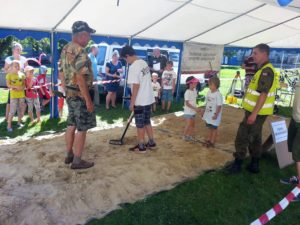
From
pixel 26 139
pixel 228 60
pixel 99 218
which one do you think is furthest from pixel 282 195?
pixel 228 60

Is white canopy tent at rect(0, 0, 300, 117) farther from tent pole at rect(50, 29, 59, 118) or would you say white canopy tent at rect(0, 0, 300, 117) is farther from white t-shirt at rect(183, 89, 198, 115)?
white t-shirt at rect(183, 89, 198, 115)

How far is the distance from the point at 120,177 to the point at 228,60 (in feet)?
110

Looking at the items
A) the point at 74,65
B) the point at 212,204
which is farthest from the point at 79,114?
the point at 212,204

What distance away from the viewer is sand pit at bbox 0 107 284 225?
10.9 ft

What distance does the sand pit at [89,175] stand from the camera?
3330 millimetres

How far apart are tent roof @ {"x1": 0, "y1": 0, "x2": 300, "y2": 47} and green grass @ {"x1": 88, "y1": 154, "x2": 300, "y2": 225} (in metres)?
2.67

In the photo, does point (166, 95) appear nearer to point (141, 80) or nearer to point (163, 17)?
point (163, 17)

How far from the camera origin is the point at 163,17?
780 centimetres

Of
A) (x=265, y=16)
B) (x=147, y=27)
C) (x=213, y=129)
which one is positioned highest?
(x=265, y=16)

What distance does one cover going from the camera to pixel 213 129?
5691mm

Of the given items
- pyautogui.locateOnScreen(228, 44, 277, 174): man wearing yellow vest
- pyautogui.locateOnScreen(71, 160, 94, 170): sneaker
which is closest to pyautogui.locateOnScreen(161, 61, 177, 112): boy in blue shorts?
pyautogui.locateOnScreen(228, 44, 277, 174): man wearing yellow vest

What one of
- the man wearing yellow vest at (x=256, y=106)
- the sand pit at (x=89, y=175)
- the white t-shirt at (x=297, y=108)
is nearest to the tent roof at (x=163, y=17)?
the man wearing yellow vest at (x=256, y=106)

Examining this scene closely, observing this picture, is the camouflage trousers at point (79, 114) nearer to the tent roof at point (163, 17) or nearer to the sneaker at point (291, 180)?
the tent roof at point (163, 17)

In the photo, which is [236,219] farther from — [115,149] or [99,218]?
[115,149]
